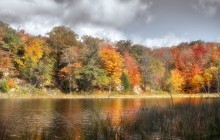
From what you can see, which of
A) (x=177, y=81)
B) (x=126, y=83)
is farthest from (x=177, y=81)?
(x=126, y=83)

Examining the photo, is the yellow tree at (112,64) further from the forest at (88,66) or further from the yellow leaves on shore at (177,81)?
the yellow leaves on shore at (177,81)

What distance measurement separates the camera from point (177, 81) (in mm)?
82000

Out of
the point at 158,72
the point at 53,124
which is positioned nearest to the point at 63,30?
the point at 158,72

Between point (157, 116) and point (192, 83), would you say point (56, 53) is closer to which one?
point (192, 83)

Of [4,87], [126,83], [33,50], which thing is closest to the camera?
[4,87]

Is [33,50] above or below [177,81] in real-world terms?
above

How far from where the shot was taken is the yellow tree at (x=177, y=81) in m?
80.6

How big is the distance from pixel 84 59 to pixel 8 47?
52.5ft

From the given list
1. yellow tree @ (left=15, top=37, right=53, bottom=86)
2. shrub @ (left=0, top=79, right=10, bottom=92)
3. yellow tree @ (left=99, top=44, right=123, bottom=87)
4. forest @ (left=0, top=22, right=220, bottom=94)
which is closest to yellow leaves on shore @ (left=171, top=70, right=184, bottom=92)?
forest @ (left=0, top=22, right=220, bottom=94)

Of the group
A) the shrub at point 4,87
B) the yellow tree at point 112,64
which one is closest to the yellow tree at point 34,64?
the shrub at point 4,87

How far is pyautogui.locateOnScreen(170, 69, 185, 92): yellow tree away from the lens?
80.6m

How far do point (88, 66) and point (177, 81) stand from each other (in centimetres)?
2521

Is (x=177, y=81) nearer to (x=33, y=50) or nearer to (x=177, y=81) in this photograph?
(x=177, y=81)

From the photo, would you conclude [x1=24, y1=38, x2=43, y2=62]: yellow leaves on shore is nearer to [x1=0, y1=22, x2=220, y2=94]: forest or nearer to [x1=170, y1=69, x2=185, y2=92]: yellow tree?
[x1=0, y1=22, x2=220, y2=94]: forest
